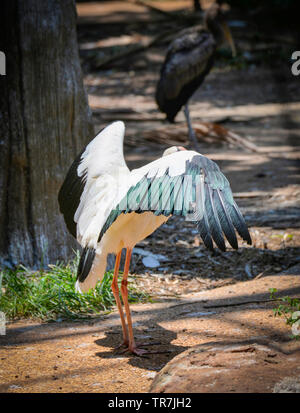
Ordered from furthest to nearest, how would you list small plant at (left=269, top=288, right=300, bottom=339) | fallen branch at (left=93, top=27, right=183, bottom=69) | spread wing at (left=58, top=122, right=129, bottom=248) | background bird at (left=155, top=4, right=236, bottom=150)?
fallen branch at (left=93, top=27, right=183, bottom=69) < background bird at (left=155, top=4, right=236, bottom=150) < spread wing at (left=58, top=122, right=129, bottom=248) < small plant at (left=269, top=288, right=300, bottom=339)

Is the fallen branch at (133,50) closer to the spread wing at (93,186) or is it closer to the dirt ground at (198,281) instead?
the dirt ground at (198,281)

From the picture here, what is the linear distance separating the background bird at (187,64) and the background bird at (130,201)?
5.46 metres

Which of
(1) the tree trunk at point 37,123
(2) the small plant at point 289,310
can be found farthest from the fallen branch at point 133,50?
(2) the small plant at point 289,310

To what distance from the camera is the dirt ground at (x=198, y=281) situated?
11.6 ft

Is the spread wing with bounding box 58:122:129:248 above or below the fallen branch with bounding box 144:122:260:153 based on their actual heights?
above

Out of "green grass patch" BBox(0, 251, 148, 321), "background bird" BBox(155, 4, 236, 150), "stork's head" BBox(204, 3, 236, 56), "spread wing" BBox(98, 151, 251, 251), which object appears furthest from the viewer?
"stork's head" BBox(204, 3, 236, 56)

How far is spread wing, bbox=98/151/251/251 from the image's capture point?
2.96 meters

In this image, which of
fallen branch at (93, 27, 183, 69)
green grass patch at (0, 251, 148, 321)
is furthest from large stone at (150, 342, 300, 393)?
fallen branch at (93, 27, 183, 69)

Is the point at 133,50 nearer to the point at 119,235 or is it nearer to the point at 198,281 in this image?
the point at 198,281

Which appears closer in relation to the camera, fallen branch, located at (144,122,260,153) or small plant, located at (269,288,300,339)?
small plant, located at (269,288,300,339)

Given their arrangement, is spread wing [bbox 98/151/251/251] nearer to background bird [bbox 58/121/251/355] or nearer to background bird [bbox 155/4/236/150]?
background bird [bbox 58/121/251/355]

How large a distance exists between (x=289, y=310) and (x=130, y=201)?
1.43 m

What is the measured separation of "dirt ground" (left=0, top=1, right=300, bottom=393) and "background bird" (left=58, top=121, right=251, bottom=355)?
0.35m

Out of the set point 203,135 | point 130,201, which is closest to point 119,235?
point 130,201
